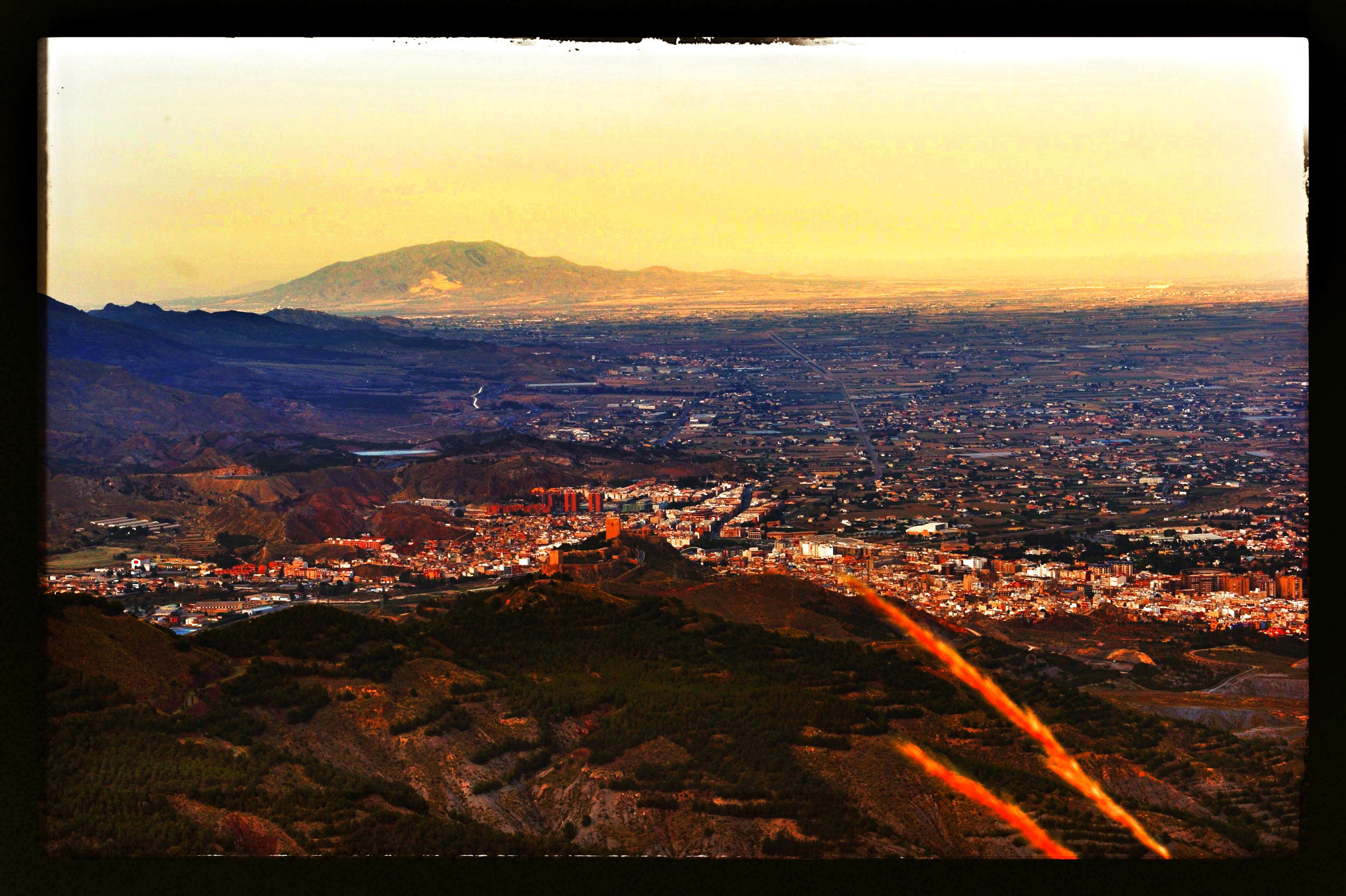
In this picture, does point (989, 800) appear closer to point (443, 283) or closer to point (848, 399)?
point (848, 399)

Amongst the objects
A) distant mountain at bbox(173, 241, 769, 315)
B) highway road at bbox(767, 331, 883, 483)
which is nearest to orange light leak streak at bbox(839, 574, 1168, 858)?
highway road at bbox(767, 331, 883, 483)

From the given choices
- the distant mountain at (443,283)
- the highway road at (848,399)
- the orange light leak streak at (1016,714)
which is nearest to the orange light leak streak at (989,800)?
the orange light leak streak at (1016,714)

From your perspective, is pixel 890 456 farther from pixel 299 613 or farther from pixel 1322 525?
pixel 1322 525

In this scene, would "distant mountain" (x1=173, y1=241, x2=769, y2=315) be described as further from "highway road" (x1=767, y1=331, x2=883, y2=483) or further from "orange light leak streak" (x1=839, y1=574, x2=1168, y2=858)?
"orange light leak streak" (x1=839, y1=574, x2=1168, y2=858)

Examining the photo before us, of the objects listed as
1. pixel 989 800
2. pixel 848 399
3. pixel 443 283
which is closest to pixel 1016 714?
pixel 989 800

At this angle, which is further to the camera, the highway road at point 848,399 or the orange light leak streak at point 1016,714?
the highway road at point 848,399

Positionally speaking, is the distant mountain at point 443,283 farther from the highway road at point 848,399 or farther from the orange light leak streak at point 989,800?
the orange light leak streak at point 989,800
